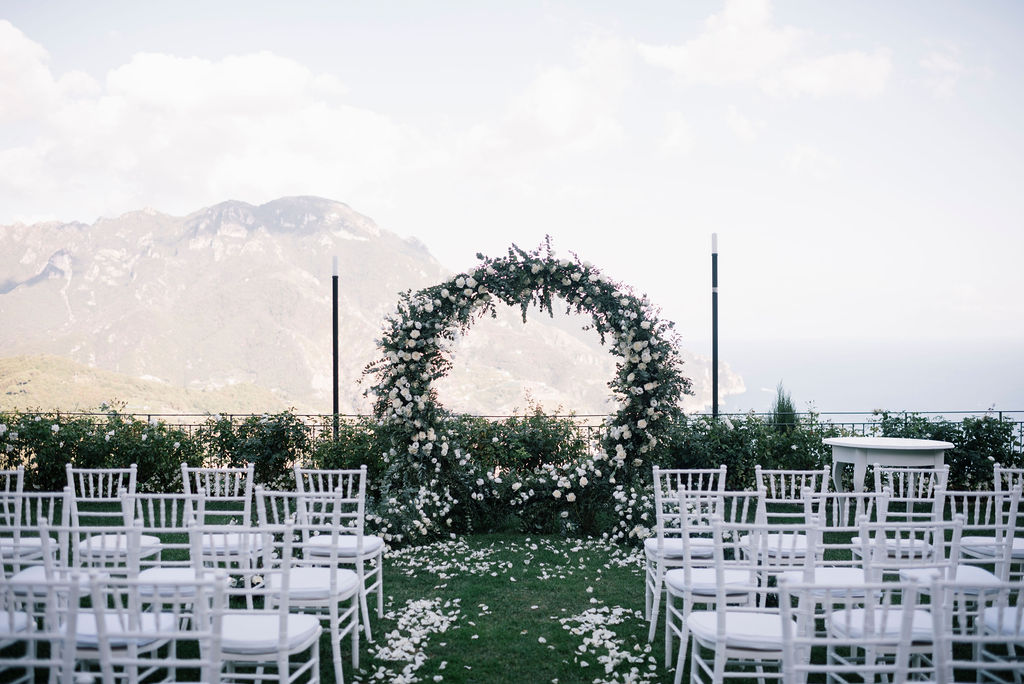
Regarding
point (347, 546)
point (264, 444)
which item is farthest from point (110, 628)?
point (264, 444)

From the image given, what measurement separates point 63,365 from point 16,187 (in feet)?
91.3

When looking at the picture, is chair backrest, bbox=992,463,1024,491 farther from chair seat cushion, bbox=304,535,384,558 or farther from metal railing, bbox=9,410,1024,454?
chair seat cushion, bbox=304,535,384,558

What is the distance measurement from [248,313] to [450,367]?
40.8 m

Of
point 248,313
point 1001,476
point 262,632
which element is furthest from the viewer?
point 248,313

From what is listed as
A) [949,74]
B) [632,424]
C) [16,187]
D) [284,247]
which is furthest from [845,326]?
[16,187]

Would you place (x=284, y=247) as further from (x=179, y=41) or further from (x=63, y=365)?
(x=63, y=365)

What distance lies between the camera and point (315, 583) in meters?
3.40

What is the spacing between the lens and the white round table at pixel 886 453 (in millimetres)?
6043

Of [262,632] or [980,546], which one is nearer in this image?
[262,632]

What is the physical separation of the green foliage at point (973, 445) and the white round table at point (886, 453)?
175cm

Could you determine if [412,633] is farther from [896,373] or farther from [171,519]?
[896,373]

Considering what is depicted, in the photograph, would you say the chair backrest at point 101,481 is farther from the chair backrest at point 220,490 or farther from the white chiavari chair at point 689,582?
the white chiavari chair at point 689,582

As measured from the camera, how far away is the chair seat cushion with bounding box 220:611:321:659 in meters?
2.58

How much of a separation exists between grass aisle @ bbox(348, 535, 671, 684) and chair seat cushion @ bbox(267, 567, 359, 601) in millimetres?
419
